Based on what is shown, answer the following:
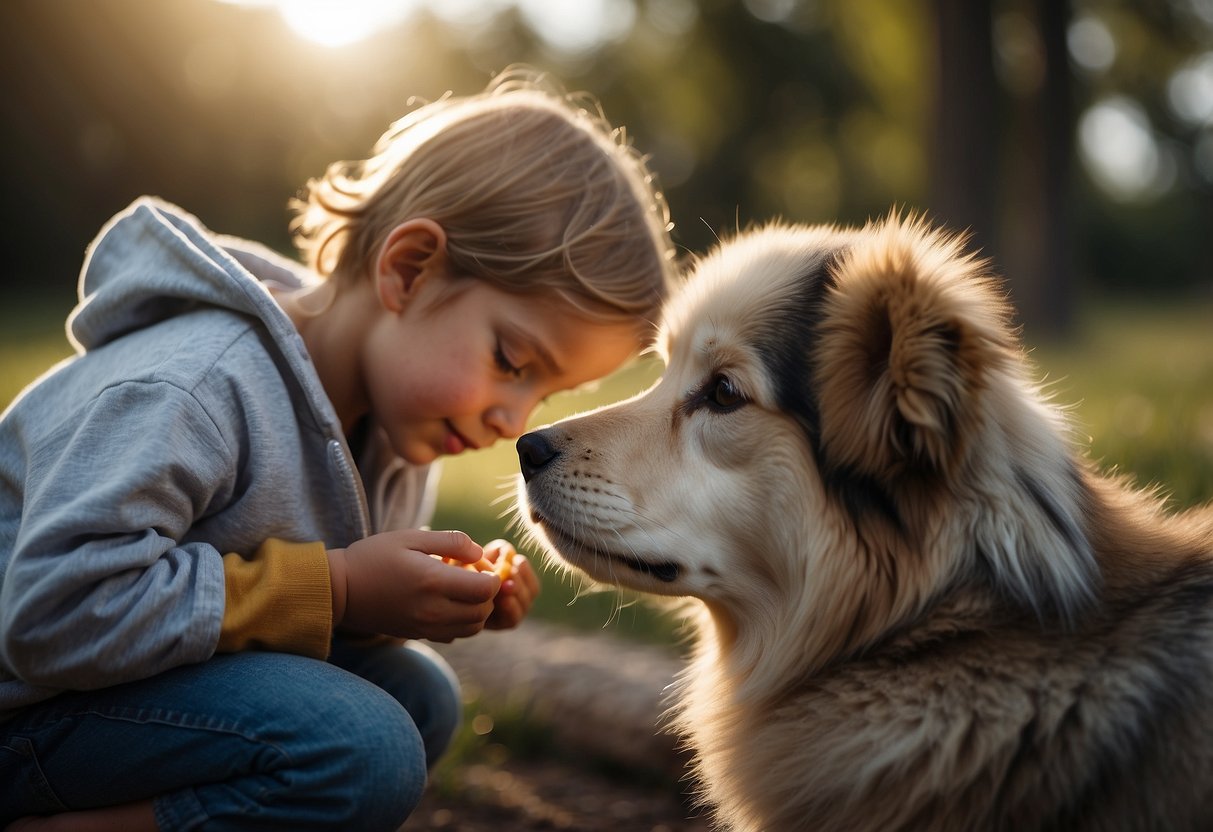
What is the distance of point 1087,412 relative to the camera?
282 inches

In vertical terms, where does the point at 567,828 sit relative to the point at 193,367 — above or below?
below

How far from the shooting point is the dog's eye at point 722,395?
236 cm

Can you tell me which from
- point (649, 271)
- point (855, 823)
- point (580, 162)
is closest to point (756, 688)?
point (855, 823)

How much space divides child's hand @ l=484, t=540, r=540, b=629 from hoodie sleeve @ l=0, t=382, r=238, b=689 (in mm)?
710

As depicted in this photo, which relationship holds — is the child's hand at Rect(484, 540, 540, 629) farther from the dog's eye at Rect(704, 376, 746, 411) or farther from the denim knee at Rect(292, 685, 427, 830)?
the dog's eye at Rect(704, 376, 746, 411)

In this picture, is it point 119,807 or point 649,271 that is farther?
point 649,271

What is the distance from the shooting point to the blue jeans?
2109 mm

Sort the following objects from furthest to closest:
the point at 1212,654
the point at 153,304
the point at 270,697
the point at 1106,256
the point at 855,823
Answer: the point at 1106,256 < the point at 153,304 < the point at 270,697 < the point at 855,823 < the point at 1212,654

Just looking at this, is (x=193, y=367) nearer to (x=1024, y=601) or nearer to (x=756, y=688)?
(x=756, y=688)

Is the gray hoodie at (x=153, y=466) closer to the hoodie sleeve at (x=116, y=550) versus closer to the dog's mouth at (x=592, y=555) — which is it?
the hoodie sleeve at (x=116, y=550)

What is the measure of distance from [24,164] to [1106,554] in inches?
830

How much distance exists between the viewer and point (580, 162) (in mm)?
2936

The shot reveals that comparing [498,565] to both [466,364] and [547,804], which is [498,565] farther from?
[547,804]

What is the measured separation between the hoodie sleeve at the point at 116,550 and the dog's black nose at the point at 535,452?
0.64 m
